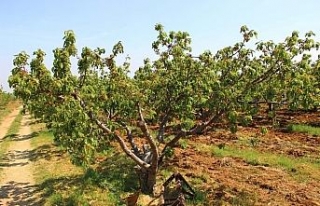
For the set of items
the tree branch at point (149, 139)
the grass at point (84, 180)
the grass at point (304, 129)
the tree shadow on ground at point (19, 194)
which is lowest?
the tree shadow on ground at point (19, 194)

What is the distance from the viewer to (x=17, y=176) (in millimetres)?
15828

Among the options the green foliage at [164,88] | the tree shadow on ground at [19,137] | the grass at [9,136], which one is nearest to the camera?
the green foliage at [164,88]

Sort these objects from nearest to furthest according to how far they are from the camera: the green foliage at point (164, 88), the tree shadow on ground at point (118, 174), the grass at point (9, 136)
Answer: the green foliage at point (164, 88)
the tree shadow on ground at point (118, 174)
the grass at point (9, 136)

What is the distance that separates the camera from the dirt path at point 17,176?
13.2 meters

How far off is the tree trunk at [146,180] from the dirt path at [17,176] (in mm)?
3290

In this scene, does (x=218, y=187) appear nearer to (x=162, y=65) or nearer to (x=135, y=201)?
(x=135, y=201)

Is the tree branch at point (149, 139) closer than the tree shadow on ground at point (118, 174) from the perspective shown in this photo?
Yes

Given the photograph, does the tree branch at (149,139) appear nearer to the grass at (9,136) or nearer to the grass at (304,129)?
the grass at (9,136)

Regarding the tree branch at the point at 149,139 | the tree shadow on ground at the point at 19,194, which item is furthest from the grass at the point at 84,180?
the tree branch at the point at 149,139

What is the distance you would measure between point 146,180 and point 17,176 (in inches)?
220

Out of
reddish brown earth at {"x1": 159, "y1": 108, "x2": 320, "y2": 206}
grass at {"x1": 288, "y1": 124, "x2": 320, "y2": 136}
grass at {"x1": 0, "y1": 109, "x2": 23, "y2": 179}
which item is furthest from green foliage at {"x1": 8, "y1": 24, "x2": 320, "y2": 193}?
grass at {"x1": 288, "y1": 124, "x2": 320, "y2": 136}

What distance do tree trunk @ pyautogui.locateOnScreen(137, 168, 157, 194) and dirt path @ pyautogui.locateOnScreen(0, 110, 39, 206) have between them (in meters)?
3.29

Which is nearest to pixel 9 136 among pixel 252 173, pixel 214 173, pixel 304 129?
pixel 214 173

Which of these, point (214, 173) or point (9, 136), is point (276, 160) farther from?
point (9, 136)
